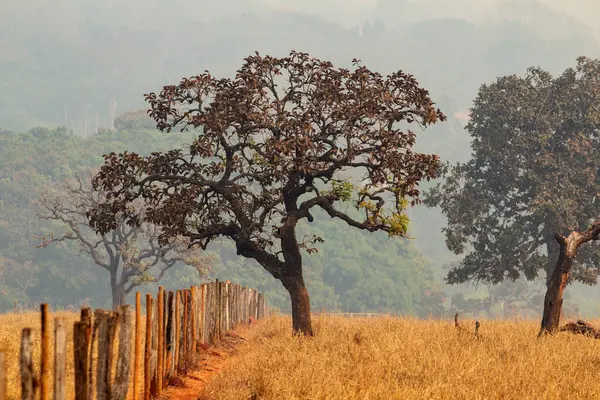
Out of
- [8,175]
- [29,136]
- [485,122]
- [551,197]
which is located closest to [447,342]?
[551,197]

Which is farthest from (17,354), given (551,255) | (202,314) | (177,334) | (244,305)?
(551,255)

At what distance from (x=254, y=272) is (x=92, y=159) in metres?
31.2

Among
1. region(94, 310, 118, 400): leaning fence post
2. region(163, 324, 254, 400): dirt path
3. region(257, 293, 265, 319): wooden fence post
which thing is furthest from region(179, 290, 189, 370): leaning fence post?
region(257, 293, 265, 319): wooden fence post

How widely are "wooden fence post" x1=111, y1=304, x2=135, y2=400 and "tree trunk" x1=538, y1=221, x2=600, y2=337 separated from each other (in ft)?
44.3

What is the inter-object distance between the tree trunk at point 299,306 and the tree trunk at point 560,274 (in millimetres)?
6204

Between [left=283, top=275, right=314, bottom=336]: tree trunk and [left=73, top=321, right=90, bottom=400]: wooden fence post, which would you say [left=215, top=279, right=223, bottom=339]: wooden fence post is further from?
[left=73, top=321, right=90, bottom=400]: wooden fence post

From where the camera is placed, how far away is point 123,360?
1062 cm

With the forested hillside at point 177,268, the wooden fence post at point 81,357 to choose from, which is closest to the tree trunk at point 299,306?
the wooden fence post at point 81,357

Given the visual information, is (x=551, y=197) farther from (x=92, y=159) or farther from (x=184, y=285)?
(x=92, y=159)

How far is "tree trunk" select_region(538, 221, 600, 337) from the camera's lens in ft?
70.1

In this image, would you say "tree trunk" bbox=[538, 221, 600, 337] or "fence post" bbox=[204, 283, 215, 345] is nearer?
"fence post" bbox=[204, 283, 215, 345]

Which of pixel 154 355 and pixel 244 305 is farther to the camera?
pixel 244 305

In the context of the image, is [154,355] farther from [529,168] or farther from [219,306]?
[529,168]

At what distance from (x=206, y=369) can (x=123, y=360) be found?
278 inches
